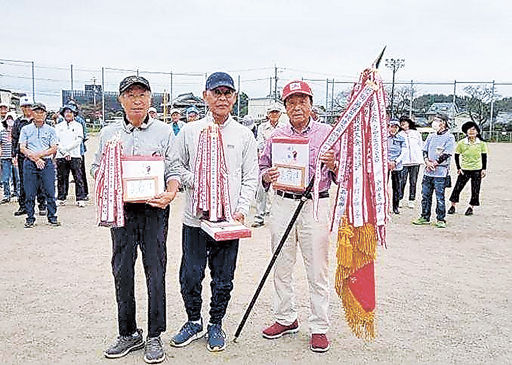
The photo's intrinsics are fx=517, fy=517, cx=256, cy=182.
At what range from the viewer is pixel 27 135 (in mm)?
7527

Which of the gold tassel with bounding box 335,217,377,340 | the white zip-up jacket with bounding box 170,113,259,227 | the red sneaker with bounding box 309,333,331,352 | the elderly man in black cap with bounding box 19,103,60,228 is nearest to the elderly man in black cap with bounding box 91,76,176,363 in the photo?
the white zip-up jacket with bounding box 170,113,259,227

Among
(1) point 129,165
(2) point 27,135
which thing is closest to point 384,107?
(1) point 129,165

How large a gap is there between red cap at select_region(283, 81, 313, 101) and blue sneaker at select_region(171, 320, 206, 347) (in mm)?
1798

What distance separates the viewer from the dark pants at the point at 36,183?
7.56 metres

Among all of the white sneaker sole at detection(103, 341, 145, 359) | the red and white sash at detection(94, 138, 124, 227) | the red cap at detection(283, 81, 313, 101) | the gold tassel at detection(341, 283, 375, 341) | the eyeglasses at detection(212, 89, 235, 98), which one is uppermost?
the red cap at detection(283, 81, 313, 101)

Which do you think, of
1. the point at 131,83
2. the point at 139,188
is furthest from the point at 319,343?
the point at 131,83

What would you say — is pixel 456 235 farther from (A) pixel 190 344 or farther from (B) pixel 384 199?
(A) pixel 190 344

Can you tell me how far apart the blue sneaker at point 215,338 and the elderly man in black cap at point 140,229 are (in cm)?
34

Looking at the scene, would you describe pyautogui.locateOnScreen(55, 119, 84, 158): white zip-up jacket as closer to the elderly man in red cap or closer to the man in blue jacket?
the man in blue jacket

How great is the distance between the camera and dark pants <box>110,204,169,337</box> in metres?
3.46

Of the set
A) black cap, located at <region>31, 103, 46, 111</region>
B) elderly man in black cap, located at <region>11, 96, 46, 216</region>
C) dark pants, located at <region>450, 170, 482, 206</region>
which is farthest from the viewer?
dark pants, located at <region>450, 170, 482, 206</region>

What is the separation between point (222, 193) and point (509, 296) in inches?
124

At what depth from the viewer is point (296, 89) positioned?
11.9 ft

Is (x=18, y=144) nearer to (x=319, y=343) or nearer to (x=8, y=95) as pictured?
(x=319, y=343)
